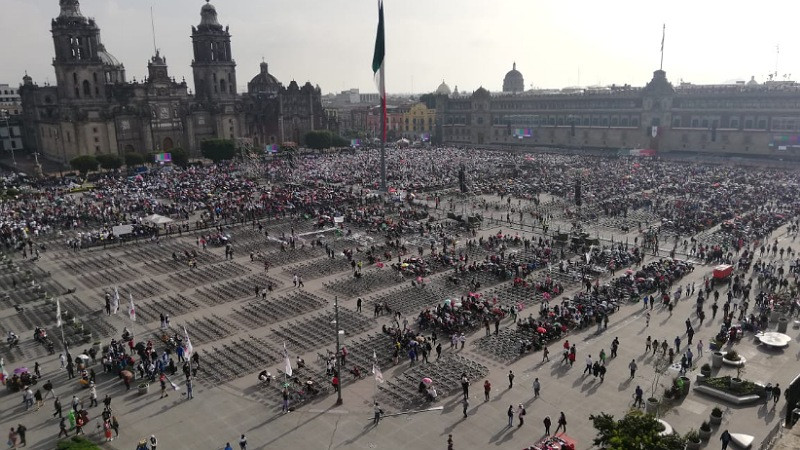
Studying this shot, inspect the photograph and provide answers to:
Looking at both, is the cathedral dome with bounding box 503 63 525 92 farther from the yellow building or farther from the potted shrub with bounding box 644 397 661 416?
the potted shrub with bounding box 644 397 661 416

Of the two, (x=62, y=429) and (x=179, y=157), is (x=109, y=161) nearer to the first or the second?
(x=179, y=157)

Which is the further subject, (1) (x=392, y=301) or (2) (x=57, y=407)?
(1) (x=392, y=301)

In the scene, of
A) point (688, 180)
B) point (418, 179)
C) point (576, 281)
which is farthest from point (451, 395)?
point (688, 180)

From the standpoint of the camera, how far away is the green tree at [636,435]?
17203 millimetres

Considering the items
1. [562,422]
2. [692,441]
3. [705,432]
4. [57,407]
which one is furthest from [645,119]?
[57,407]

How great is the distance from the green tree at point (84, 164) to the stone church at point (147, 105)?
559 inches

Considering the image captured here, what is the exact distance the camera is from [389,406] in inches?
1019

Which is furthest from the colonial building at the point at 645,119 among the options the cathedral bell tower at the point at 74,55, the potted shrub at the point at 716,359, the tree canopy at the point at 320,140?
the potted shrub at the point at 716,359

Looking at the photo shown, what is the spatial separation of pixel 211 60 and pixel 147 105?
19462mm

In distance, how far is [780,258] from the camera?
4506 cm

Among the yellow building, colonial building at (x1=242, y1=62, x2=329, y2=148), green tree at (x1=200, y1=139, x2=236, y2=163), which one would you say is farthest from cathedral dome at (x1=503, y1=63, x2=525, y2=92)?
green tree at (x1=200, y1=139, x2=236, y2=163)

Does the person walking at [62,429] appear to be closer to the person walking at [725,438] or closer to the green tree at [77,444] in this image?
the green tree at [77,444]

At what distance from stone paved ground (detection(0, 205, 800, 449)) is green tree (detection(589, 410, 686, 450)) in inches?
196

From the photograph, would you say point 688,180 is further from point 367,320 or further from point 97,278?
point 97,278
